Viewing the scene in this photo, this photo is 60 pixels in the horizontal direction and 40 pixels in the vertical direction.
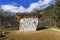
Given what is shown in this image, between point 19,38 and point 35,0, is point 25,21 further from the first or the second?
point 19,38

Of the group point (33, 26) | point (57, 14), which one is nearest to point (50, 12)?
point (57, 14)

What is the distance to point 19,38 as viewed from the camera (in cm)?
1023

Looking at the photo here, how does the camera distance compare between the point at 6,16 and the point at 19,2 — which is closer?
the point at 19,2

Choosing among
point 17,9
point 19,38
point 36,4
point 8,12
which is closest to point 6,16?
point 8,12

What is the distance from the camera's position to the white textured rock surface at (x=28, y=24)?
1633cm

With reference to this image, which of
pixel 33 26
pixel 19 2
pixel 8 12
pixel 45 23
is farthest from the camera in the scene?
pixel 45 23

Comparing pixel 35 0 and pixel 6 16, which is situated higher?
pixel 35 0

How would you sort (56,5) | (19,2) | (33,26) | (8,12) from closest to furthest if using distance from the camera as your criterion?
(33,26)
(19,2)
(56,5)
(8,12)

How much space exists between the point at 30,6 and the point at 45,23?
536cm

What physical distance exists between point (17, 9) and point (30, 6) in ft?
5.50

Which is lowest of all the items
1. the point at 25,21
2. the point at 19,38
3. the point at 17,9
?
the point at 19,38

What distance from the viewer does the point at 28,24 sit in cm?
1650

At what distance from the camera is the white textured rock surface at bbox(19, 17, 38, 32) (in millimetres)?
16328

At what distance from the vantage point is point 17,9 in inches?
810
